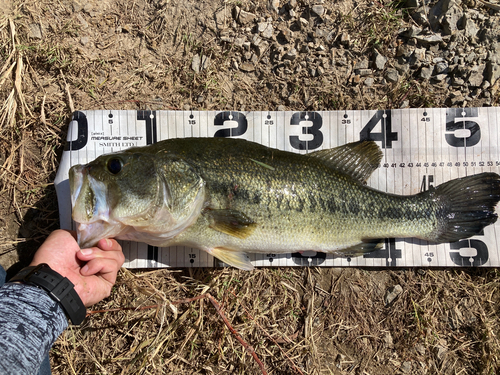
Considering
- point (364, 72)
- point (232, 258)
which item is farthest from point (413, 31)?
point (232, 258)

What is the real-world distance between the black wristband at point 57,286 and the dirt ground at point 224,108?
719 mm

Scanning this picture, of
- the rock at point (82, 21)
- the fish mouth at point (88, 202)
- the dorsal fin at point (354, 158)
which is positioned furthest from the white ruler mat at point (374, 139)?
the rock at point (82, 21)

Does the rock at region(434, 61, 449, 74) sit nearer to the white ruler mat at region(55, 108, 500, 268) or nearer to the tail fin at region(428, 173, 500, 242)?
the white ruler mat at region(55, 108, 500, 268)

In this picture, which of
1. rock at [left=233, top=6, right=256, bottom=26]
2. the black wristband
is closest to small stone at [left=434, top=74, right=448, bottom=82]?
rock at [left=233, top=6, right=256, bottom=26]

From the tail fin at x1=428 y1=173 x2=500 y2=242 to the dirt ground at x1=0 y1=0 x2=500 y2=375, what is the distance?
0.56 metres

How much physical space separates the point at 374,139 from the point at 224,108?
1.71m

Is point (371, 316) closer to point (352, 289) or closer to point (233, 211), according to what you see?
point (352, 289)

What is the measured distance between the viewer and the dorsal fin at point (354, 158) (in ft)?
10.5

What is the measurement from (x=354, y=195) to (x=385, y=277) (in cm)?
120

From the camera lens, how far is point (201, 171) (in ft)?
9.16

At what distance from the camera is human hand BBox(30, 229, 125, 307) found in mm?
2967

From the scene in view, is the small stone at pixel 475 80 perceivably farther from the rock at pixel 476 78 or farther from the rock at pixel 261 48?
the rock at pixel 261 48

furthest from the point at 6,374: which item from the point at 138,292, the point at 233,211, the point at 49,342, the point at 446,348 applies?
the point at 446,348

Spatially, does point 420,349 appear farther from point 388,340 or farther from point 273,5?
point 273,5
